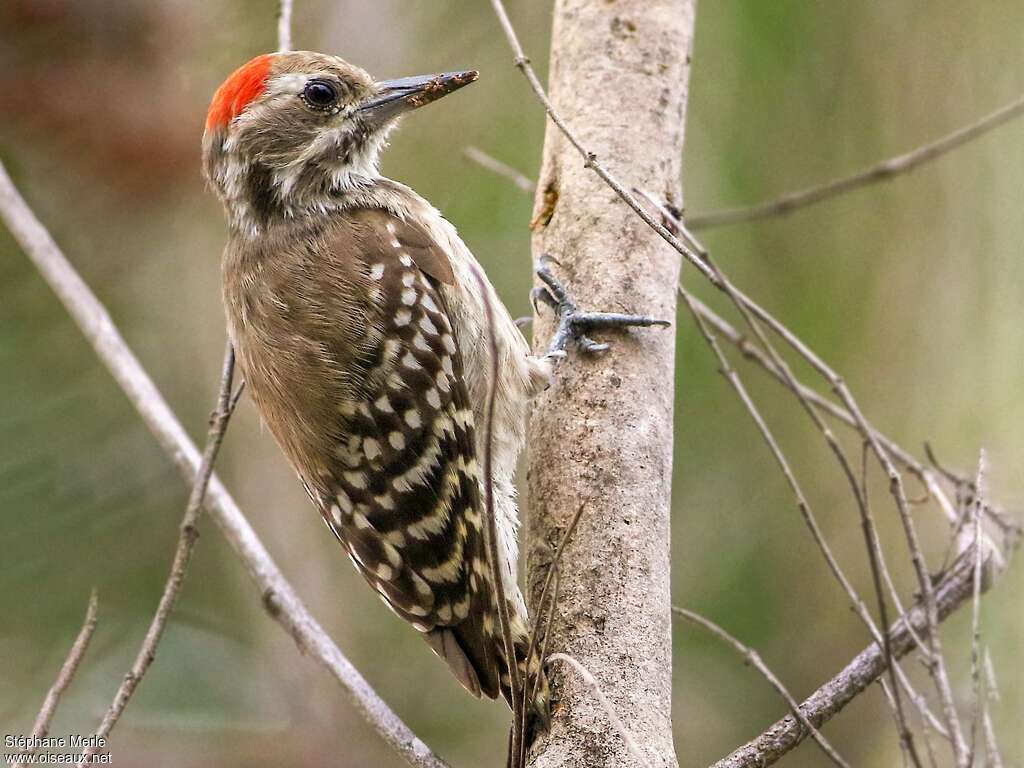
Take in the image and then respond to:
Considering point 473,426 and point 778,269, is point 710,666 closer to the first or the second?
point 778,269

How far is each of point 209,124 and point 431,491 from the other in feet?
4.36

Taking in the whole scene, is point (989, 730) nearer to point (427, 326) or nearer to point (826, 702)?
point (826, 702)

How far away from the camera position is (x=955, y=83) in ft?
14.9

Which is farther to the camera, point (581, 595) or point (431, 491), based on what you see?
point (431, 491)

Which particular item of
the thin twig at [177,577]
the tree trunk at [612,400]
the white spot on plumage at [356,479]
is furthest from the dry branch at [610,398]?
the thin twig at [177,577]

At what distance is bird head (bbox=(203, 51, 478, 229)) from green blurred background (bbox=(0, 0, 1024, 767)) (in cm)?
125

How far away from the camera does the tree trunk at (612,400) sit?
2.33 meters

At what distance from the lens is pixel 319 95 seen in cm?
343

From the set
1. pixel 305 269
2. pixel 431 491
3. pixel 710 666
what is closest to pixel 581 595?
pixel 431 491

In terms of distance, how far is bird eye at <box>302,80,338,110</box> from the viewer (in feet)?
11.2

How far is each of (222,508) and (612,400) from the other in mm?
981

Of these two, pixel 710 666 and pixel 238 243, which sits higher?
pixel 238 243

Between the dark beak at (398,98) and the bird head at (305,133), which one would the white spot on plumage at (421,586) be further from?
the dark beak at (398,98)

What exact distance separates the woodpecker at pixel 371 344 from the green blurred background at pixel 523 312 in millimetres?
1319
